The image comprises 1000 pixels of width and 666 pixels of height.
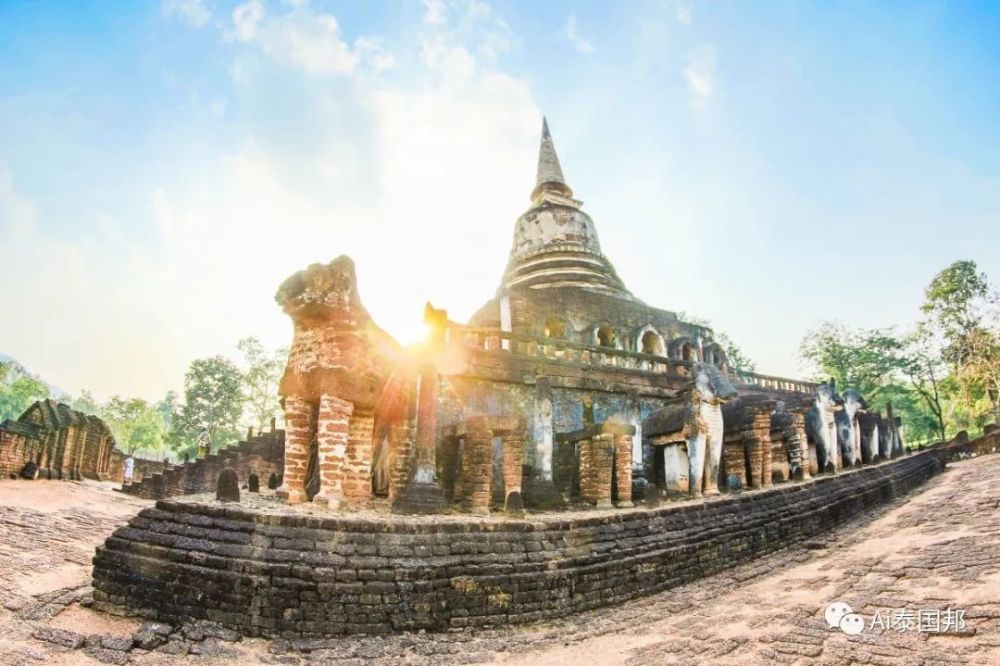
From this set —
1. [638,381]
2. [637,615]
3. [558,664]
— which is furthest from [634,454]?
[558,664]

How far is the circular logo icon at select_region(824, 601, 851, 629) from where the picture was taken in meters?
5.07

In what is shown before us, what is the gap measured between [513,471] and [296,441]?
3.25 metres

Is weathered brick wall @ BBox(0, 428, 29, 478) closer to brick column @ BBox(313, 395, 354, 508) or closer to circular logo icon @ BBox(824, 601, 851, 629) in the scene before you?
brick column @ BBox(313, 395, 354, 508)

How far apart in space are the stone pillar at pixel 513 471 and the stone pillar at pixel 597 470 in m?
1.74

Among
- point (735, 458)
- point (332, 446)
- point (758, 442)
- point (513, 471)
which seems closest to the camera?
point (332, 446)

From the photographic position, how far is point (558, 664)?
5035 millimetres

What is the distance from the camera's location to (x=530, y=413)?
39.8 ft

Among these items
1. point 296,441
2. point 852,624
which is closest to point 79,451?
point 296,441

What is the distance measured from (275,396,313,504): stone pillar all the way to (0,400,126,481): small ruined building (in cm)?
1107

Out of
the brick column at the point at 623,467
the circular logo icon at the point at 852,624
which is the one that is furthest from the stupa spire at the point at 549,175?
the circular logo icon at the point at 852,624

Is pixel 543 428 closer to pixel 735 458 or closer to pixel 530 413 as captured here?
pixel 530 413

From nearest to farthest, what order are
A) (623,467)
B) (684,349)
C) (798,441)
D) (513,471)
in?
(513,471) → (623,467) → (798,441) → (684,349)

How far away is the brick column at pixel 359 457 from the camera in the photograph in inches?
320

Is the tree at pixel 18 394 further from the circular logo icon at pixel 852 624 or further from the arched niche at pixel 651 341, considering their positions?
the circular logo icon at pixel 852 624
